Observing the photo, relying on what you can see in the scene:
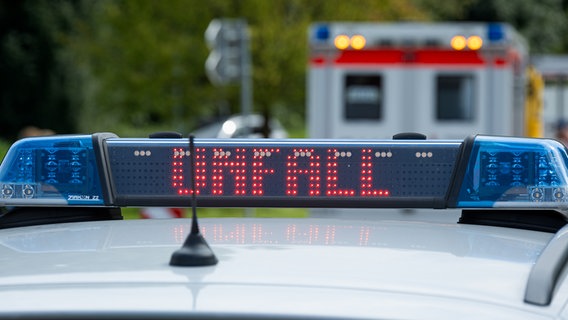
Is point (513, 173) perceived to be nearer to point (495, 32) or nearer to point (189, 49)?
point (495, 32)

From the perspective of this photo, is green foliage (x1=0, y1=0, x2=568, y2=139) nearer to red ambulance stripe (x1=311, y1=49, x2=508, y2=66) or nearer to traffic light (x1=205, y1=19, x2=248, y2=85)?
traffic light (x1=205, y1=19, x2=248, y2=85)

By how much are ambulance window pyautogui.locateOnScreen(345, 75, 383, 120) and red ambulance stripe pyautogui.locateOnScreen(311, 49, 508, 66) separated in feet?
0.69

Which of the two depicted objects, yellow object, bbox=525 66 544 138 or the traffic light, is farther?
yellow object, bbox=525 66 544 138

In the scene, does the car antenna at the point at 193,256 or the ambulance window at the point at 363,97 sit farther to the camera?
the ambulance window at the point at 363,97

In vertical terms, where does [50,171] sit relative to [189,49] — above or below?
above

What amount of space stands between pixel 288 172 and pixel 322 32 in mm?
10854

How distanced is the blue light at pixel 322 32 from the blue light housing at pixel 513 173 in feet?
35.9

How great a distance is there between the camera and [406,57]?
14742 mm

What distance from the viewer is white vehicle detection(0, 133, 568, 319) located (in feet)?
7.17

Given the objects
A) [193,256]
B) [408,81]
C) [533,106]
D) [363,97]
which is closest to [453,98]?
[408,81]

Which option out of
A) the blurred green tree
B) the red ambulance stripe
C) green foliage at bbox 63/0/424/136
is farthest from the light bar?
the blurred green tree

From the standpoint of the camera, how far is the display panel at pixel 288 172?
360 cm

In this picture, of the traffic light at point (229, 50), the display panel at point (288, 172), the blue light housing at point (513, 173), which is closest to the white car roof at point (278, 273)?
the blue light housing at point (513, 173)

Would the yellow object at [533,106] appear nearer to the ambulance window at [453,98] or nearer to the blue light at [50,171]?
the ambulance window at [453,98]
